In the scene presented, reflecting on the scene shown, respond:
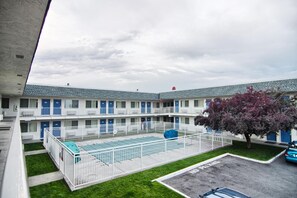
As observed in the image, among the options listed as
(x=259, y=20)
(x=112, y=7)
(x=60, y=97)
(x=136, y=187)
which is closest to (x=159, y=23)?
(x=112, y=7)

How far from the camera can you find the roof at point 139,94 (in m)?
18.6

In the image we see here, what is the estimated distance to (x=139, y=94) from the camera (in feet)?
94.8

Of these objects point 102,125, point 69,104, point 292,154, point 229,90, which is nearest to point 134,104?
point 102,125

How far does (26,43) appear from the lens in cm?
482

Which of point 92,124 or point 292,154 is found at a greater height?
point 92,124

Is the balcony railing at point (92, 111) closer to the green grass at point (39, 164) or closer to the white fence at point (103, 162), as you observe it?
the green grass at point (39, 164)

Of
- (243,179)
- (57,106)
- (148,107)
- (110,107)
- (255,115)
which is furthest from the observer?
(148,107)

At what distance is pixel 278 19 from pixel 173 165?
12505 mm

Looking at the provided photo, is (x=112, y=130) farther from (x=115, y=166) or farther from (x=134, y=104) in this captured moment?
(x=115, y=166)

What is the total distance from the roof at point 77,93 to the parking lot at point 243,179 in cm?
1686

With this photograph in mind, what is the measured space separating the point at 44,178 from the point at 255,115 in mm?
14347

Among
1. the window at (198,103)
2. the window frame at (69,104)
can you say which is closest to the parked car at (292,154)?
the window at (198,103)

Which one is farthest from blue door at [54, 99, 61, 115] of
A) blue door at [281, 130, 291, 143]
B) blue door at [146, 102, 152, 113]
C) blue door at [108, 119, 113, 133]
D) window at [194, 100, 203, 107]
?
blue door at [281, 130, 291, 143]

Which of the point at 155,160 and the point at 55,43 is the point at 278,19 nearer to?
the point at 155,160
